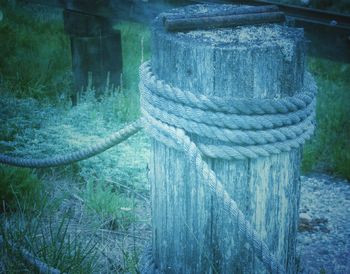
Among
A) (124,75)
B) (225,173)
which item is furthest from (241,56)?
(124,75)

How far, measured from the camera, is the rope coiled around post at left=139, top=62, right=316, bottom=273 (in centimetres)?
140

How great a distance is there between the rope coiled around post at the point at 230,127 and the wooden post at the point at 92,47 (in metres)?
3.49

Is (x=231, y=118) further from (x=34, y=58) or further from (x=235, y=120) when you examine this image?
(x=34, y=58)

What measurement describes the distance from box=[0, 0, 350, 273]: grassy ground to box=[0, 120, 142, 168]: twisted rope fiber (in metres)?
0.19

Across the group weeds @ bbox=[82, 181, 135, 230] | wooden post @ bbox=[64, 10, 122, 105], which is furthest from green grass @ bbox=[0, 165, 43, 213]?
wooden post @ bbox=[64, 10, 122, 105]

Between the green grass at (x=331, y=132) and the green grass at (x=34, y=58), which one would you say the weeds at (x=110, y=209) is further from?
the green grass at (x=34, y=58)

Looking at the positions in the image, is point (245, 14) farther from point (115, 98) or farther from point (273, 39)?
point (115, 98)

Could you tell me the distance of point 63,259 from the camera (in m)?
2.11

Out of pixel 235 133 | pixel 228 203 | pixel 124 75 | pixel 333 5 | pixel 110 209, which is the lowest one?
pixel 110 209

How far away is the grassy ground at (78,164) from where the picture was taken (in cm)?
244

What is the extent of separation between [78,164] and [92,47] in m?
1.84

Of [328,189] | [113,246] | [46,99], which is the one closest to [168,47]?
[113,246]

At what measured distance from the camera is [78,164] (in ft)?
11.8

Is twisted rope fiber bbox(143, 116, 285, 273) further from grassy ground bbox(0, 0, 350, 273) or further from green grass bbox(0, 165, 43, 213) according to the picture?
green grass bbox(0, 165, 43, 213)
